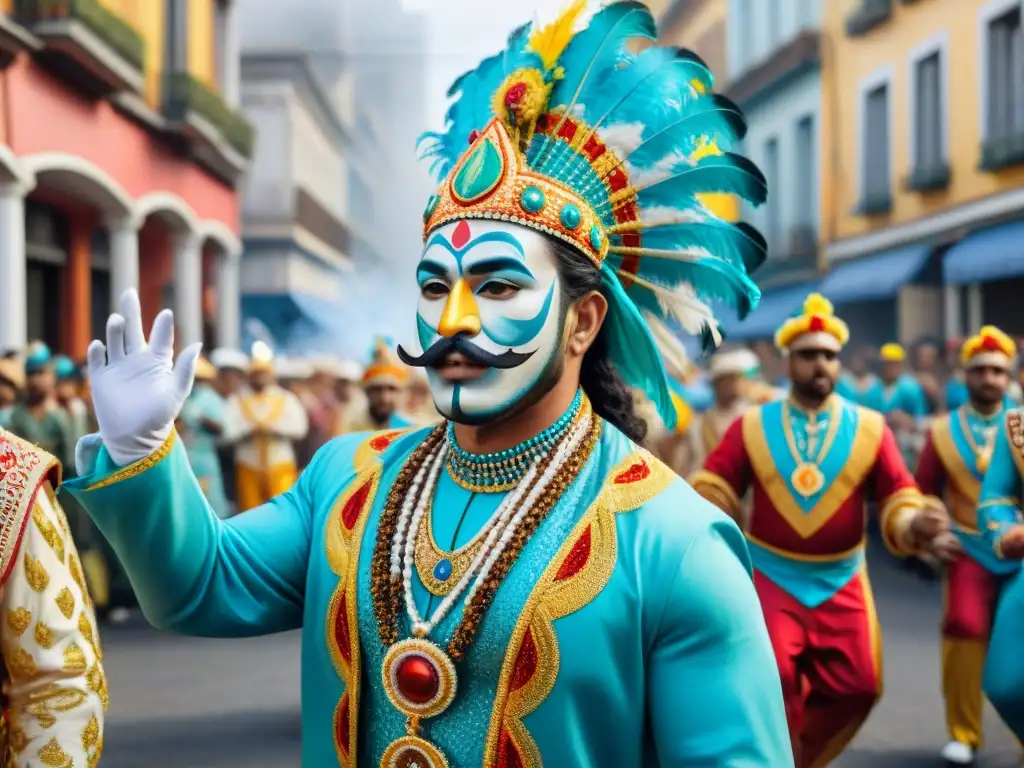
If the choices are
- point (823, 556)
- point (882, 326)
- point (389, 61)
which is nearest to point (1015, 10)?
point (882, 326)

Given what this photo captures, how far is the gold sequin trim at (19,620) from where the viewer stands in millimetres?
2375

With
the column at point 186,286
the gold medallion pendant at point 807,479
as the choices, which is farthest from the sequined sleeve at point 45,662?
the column at point 186,286

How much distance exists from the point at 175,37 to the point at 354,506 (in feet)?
55.7

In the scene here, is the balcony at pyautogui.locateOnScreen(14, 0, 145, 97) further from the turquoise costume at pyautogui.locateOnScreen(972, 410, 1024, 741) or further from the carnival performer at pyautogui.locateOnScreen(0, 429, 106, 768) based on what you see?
the carnival performer at pyautogui.locateOnScreen(0, 429, 106, 768)

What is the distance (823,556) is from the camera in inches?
205

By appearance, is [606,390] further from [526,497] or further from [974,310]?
[974,310]

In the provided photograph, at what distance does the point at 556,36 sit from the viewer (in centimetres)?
258

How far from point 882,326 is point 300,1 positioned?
65.3 feet

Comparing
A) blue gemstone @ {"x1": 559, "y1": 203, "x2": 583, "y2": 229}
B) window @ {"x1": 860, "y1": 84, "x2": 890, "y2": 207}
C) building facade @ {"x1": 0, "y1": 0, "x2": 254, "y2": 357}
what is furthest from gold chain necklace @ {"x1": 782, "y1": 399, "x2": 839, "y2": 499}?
window @ {"x1": 860, "y1": 84, "x2": 890, "y2": 207}

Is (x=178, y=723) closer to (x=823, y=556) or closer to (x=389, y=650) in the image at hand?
(x=823, y=556)

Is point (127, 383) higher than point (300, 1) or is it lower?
lower

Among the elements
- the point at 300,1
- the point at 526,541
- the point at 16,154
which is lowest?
the point at 526,541

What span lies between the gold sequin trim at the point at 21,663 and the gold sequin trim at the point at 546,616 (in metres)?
0.83

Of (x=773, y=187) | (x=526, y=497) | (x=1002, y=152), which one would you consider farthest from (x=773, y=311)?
(x=526, y=497)
